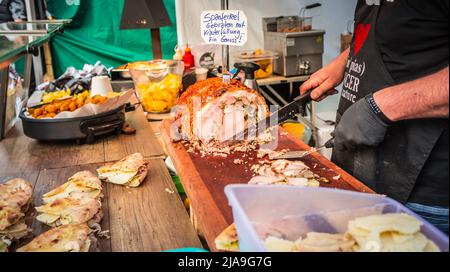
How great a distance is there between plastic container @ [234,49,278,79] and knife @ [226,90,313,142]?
256 centimetres

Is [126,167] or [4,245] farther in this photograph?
[126,167]

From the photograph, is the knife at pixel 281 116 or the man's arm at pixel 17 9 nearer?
the knife at pixel 281 116

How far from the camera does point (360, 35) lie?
68.8 inches

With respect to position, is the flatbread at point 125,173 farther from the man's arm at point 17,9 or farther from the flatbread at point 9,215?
the man's arm at point 17,9

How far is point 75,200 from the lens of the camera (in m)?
1.72

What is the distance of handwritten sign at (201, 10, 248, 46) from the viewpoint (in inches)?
90.0

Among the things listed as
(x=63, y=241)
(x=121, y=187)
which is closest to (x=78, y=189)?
(x=121, y=187)

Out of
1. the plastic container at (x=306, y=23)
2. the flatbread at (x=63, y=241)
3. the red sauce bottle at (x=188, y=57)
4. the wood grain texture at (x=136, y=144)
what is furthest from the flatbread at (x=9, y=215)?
the plastic container at (x=306, y=23)

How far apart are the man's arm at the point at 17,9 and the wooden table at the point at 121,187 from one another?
10.9 ft

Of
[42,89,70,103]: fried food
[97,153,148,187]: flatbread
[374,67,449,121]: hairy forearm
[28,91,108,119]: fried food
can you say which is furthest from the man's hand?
[42,89,70,103]: fried food

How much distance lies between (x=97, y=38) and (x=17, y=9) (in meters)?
1.11

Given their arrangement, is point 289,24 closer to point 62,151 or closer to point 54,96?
point 54,96

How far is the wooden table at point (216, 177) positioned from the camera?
143cm
